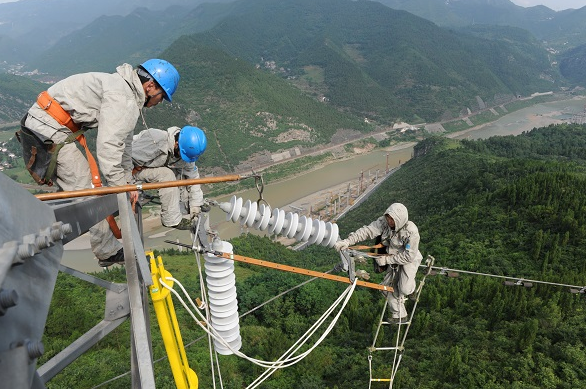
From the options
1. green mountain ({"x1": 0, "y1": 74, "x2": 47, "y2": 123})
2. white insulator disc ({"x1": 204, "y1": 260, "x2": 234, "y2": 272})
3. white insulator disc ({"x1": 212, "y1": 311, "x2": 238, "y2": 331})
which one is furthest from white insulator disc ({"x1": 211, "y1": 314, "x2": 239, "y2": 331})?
green mountain ({"x1": 0, "y1": 74, "x2": 47, "y2": 123})

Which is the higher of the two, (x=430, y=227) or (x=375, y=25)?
(x=375, y=25)

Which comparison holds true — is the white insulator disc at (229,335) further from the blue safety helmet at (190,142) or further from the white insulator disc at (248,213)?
the blue safety helmet at (190,142)

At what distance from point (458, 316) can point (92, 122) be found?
430 inches

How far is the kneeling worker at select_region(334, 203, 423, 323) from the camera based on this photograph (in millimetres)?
5277

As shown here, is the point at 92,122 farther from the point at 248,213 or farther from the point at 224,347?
the point at 224,347

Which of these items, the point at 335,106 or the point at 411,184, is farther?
the point at 335,106

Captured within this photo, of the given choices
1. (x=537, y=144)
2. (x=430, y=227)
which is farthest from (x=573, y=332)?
(x=537, y=144)

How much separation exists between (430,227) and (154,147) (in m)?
23.5

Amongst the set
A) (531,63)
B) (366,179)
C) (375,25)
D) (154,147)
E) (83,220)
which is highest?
(375,25)

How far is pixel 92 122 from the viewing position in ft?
13.5

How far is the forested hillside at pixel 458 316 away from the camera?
812 centimetres

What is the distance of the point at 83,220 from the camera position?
247 centimetres

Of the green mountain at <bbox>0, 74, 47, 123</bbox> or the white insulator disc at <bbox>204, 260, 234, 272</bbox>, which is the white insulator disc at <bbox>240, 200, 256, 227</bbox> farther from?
the green mountain at <bbox>0, 74, 47, 123</bbox>

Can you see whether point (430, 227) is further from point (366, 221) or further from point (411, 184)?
point (411, 184)
